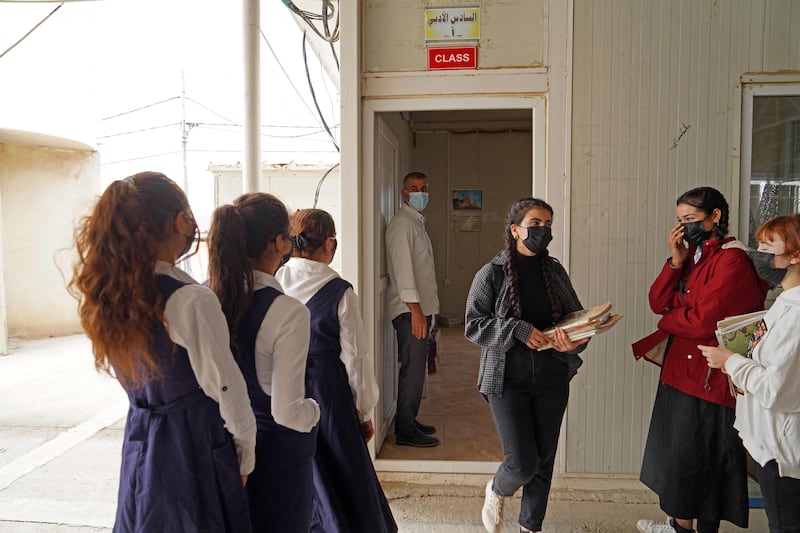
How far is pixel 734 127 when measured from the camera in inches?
113

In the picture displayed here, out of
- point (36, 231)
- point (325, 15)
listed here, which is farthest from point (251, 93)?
point (36, 231)

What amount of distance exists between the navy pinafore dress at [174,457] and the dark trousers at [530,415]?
47.2 inches

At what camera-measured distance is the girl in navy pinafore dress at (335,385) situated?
2.07 metres

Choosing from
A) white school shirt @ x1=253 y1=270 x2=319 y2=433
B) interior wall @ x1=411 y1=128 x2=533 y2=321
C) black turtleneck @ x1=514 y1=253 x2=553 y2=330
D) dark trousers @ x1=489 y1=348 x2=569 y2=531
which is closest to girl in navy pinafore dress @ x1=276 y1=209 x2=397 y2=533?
white school shirt @ x1=253 y1=270 x2=319 y2=433

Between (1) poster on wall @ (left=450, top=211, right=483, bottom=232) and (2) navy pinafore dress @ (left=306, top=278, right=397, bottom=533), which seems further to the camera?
(1) poster on wall @ (left=450, top=211, right=483, bottom=232)

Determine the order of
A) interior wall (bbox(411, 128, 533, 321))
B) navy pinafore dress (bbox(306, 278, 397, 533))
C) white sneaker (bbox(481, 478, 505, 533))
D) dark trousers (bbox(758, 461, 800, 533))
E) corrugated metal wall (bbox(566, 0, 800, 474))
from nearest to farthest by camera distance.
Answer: dark trousers (bbox(758, 461, 800, 533)) < navy pinafore dress (bbox(306, 278, 397, 533)) < white sneaker (bbox(481, 478, 505, 533)) < corrugated metal wall (bbox(566, 0, 800, 474)) < interior wall (bbox(411, 128, 533, 321))

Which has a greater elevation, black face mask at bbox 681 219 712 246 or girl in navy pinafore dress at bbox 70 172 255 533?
black face mask at bbox 681 219 712 246

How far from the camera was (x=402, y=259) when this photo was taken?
352cm

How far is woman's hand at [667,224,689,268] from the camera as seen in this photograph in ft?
7.63

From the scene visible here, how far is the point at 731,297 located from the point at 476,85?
167 cm

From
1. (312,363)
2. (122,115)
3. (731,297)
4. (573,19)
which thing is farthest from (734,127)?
(122,115)

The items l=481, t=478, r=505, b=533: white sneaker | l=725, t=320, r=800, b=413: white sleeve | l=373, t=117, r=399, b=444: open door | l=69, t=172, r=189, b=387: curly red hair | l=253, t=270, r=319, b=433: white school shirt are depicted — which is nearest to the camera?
l=69, t=172, r=189, b=387: curly red hair

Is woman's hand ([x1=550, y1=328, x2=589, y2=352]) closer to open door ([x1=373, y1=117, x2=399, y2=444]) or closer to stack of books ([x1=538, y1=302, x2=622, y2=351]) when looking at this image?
stack of books ([x1=538, y1=302, x2=622, y2=351])

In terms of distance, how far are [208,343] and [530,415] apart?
1447mm
